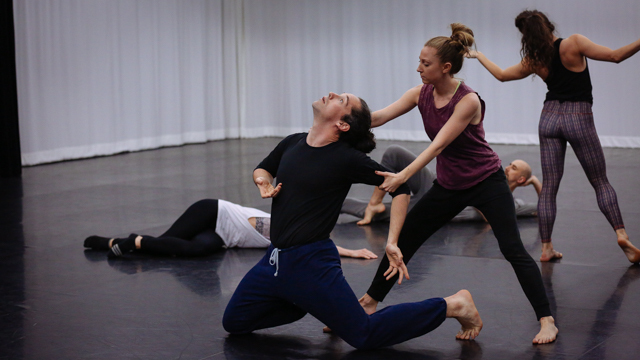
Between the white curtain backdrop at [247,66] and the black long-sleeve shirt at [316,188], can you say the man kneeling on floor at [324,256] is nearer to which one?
the black long-sleeve shirt at [316,188]

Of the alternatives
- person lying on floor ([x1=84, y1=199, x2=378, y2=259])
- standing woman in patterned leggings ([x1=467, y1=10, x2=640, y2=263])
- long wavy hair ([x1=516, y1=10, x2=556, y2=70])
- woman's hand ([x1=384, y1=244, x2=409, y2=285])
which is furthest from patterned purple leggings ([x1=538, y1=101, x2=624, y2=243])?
woman's hand ([x1=384, y1=244, x2=409, y2=285])

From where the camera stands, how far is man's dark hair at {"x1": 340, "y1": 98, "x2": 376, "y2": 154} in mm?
2793

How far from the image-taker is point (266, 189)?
2801 mm

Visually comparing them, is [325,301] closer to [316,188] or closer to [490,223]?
[316,188]

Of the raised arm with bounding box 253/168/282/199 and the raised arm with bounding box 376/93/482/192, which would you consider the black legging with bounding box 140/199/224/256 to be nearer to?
the raised arm with bounding box 253/168/282/199

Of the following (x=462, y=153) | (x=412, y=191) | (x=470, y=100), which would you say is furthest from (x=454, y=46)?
(x=412, y=191)

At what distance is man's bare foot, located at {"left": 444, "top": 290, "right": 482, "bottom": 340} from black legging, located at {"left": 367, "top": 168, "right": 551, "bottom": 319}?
245 millimetres

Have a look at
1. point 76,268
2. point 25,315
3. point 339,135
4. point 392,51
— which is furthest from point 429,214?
point 392,51

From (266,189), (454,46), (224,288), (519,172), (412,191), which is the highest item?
(454,46)

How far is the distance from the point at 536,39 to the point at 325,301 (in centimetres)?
206

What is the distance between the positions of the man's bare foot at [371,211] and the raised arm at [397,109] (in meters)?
2.20

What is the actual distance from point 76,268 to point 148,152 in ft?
20.8

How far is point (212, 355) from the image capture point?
2764mm

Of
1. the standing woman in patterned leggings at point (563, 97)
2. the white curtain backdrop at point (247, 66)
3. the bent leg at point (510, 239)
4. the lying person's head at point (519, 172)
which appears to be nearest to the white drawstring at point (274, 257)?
the bent leg at point (510, 239)
